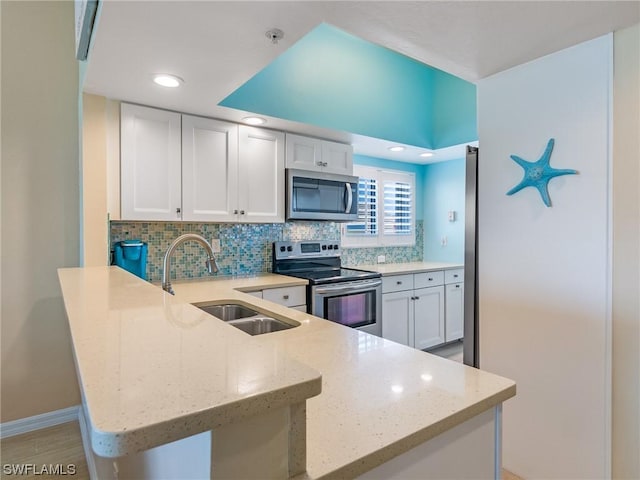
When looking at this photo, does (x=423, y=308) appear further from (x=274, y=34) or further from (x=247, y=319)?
(x=274, y=34)

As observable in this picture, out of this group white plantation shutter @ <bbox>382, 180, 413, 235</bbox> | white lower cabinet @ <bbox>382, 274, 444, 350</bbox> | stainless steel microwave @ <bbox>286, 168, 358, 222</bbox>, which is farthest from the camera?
white plantation shutter @ <bbox>382, 180, 413, 235</bbox>

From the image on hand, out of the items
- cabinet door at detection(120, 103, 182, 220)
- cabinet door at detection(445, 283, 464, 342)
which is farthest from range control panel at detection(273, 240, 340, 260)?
cabinet door at detection(445, 283, 464, 342)

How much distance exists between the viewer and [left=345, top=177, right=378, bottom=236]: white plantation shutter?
4.00 meters

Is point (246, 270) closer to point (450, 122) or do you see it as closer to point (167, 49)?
point (167, 49)

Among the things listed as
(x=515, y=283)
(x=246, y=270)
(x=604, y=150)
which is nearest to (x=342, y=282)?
(x=246, y=270)

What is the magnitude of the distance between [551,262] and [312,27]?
160cm

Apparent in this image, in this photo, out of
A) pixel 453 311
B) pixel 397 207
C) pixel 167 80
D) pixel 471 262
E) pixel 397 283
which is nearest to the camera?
pixel 167 80

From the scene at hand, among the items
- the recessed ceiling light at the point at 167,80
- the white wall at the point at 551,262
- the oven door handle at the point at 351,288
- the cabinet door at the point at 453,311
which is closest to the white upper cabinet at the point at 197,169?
the recessed ceiling light at the point at 167,80

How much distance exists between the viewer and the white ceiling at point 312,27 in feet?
4.62

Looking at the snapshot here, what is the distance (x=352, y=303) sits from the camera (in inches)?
119

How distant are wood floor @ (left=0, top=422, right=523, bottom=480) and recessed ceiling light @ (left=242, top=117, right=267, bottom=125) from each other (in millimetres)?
2492

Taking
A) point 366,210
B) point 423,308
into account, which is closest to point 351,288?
point 423,308

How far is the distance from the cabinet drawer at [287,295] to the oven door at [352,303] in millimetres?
80

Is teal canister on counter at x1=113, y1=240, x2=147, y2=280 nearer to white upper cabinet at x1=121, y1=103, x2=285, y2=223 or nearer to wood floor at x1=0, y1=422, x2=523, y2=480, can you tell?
white upper cabinet at x1=121, y1=103, x2=285, y2=223
